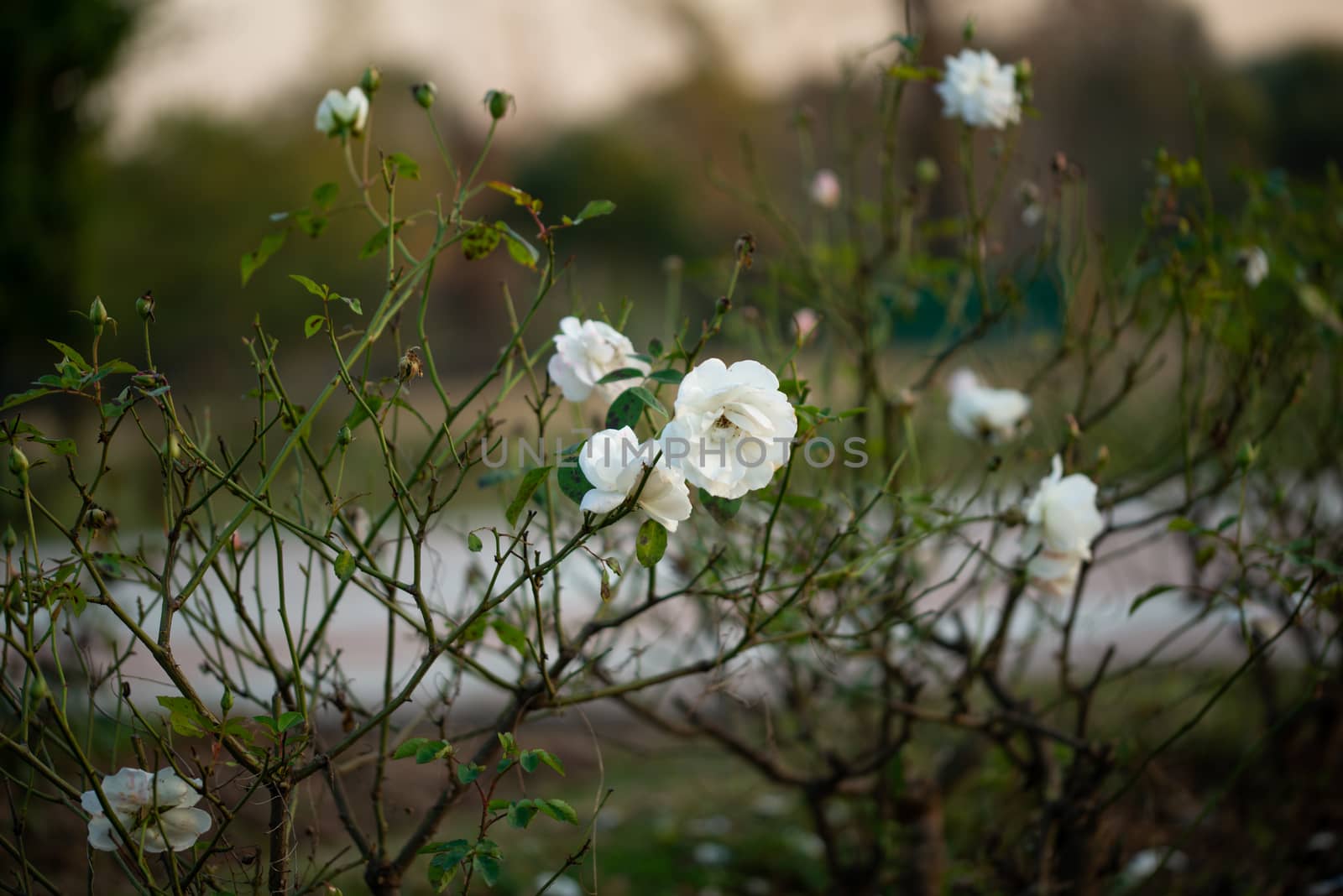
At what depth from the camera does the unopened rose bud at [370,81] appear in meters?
1.19

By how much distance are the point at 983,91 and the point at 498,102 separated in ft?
2.59

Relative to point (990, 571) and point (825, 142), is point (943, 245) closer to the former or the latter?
point (825, 142)

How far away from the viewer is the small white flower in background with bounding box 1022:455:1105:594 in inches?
48.9

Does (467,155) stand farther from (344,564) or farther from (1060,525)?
(344,564)

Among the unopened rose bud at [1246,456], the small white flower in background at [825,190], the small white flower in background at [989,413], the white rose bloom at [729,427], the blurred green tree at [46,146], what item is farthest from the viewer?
the blurred green tree at [46,146]

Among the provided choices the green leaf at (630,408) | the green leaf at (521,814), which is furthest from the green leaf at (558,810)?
the green leaf at (630,408)

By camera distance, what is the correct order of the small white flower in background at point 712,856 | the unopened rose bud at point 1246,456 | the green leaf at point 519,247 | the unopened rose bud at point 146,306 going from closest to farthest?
the unopened rose bud at point 146,306 → the green leaf at point 519,247 → the unopened rose bud at point 1246,456 → the small white flower in background at point 712,856

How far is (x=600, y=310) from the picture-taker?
1173 millimetres

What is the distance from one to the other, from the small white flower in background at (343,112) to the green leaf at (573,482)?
0.54m

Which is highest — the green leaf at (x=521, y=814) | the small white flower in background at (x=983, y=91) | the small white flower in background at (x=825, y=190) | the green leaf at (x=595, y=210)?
the small white flower in background at (x=825, y=190)

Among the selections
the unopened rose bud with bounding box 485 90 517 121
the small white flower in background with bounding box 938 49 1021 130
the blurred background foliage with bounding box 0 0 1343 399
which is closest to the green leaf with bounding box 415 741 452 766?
the unopened rose bud with bounding box 485 90 517 121

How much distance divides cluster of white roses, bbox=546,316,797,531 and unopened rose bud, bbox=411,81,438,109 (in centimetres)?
53

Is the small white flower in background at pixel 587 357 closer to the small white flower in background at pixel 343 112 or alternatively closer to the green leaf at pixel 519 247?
the green leaf at pixel 519 247

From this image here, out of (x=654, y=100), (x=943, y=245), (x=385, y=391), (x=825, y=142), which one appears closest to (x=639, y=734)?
(x=385, y=391)
